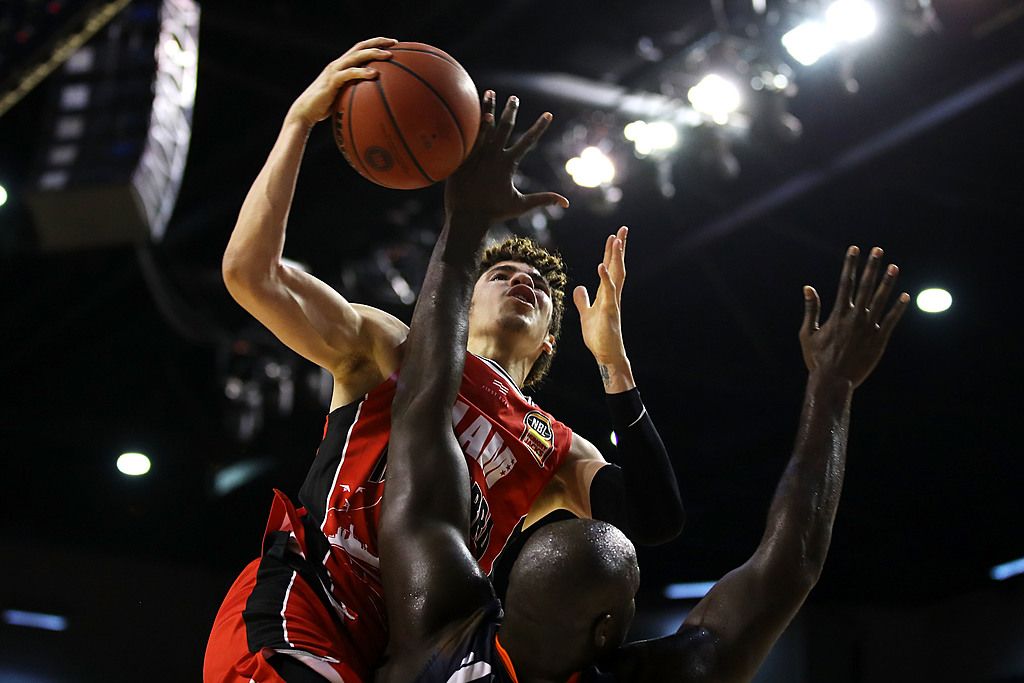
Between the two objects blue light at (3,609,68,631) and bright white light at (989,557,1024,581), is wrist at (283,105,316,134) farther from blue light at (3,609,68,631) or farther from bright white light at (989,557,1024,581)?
bright white light at (989,557,1024,581)

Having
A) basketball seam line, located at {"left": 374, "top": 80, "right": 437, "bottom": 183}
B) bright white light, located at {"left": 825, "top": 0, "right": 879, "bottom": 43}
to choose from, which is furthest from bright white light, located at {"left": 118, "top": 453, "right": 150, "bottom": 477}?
basketball seam line, located at {"left": 374, "top": 80, "right": 437, "bottom": 183}

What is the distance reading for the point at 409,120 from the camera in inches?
102

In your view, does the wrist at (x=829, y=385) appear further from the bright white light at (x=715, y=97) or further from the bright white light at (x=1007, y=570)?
the bright white light at (x=1007, y=570)

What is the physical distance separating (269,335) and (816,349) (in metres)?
5.88

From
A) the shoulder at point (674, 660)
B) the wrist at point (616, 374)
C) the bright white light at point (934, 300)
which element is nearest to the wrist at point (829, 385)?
the shoulder at point (674, 660)

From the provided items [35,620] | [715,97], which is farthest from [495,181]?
[35,620]

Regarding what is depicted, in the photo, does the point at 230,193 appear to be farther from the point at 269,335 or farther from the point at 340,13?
the point at 340,13

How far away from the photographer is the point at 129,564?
413 inches

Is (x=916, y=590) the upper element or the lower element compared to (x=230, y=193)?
lower

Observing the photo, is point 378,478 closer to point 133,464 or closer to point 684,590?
point 133,464

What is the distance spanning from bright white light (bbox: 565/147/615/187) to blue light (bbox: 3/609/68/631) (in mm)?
6358

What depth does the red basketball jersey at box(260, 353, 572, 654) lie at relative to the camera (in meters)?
2.51

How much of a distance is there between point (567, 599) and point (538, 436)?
46.9 inches

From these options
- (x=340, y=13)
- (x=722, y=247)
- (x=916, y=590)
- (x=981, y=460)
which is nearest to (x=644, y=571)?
(x=916, y=590)
